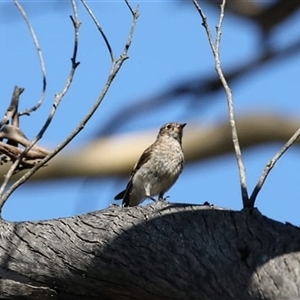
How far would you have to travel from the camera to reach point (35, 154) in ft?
10.1

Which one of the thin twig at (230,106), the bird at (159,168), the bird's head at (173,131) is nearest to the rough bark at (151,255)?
the thin twig at (230,106)

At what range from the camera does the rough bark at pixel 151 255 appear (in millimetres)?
2426

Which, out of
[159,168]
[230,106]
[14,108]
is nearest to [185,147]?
[159,168]

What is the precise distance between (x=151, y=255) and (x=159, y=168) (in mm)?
2751

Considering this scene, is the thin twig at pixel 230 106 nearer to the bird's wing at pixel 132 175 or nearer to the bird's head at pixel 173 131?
the bird's wing at pixel 132 175

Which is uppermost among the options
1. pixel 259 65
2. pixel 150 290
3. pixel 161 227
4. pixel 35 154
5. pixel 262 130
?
pixel 259 65

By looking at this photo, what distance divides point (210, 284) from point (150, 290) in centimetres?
18

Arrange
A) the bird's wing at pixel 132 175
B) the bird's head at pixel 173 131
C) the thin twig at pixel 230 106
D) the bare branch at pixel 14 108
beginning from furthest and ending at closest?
the bird's head at pixel 173 131, the bird's wing at pixel 132 175, the bare branch at pixel 14 108, the thin twig at pixel 230 106

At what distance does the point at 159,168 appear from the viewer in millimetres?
5254

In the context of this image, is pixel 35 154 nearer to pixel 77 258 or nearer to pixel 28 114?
pixel 28 114

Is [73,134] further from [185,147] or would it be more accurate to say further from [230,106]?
[185,147]

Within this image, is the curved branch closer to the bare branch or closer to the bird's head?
the bird's head

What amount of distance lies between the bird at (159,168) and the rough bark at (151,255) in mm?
2397

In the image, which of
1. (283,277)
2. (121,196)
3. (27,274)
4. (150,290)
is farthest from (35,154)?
(121,196)
